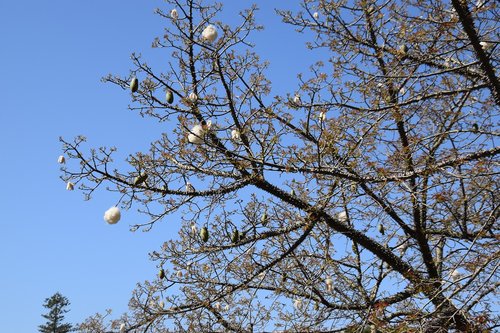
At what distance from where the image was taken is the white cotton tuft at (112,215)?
5.11m

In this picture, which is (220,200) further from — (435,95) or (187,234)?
(435,95)

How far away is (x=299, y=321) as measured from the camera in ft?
19.7

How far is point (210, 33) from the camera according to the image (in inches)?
216

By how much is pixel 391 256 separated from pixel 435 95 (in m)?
2.65

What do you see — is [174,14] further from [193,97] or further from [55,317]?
[55,317]

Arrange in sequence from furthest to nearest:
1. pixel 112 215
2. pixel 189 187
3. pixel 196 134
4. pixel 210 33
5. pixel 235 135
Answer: pixel 189 187
pixel 210 33
pixel 235 135
pixel 112 215
pixel 196 134

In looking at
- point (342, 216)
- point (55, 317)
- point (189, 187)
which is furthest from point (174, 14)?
point (55, 317)

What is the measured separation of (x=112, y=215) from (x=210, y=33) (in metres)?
2.38

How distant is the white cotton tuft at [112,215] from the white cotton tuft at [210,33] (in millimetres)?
2245

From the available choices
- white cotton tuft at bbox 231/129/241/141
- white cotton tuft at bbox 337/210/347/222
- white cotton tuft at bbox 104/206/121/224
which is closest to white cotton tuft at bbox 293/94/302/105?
white cotton tuft at bbox 231/129/241/141

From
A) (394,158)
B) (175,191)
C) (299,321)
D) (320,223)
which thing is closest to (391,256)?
(320,223)

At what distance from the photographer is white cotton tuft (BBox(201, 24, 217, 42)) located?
5.48 metres

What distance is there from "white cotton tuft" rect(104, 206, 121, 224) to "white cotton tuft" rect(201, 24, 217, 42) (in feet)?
7.37

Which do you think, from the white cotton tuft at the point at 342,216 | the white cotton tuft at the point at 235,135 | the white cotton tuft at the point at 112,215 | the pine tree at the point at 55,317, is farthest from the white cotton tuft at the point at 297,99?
the pine tree at the point at 55,317
